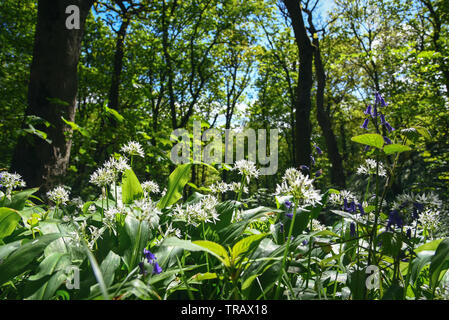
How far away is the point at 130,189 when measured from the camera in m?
1.89

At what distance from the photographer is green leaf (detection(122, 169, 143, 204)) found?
1870 millimetres

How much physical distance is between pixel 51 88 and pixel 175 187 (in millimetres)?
2759

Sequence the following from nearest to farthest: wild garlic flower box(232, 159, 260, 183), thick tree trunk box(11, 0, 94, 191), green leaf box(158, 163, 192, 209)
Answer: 1. wild garlic flower box(232, 159, 260, 183)
2. green leaf box(158, 163, 192, 209)
3. thick tree trunk box(11, 0, 94, 191)

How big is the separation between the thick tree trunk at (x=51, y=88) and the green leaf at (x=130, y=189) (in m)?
2.19

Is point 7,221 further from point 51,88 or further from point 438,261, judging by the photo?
point 51,88

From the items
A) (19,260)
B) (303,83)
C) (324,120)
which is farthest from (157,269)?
(324,120)

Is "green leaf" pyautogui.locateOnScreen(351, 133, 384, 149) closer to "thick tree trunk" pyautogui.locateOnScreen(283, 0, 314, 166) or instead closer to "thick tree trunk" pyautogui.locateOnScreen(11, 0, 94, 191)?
"thick tree trunk" pyautogui.locateOnScreen(11, 0, 94, 191)

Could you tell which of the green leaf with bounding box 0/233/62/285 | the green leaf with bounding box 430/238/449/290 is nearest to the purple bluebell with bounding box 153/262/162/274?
the green leaf with bounding box 0/233/62/285

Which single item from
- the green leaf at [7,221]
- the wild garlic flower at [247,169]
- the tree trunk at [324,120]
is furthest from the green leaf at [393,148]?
the tree trunk at [324,120]

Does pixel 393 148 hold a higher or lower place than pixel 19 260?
higher

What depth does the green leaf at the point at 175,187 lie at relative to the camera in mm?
Answer: 1893

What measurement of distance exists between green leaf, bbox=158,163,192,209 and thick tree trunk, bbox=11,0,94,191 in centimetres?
237

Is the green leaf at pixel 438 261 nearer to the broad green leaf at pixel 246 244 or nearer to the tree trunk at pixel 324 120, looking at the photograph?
the broad green leaf at pixel 246 244

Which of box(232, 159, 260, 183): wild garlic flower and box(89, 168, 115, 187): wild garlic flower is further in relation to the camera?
box(232, 159, 260, 183): wild garlic flower
